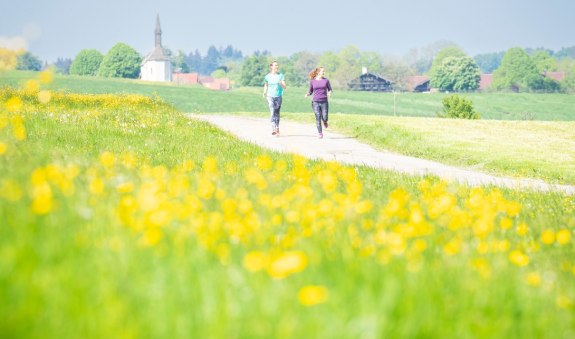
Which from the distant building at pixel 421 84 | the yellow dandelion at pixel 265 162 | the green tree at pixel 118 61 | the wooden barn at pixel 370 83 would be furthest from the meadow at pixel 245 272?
the distant building at pixel 421 84

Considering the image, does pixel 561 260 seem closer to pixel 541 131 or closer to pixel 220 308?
pixel 220 308

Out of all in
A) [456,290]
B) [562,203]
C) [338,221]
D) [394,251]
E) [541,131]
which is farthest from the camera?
[541,131]

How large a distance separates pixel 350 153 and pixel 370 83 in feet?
414

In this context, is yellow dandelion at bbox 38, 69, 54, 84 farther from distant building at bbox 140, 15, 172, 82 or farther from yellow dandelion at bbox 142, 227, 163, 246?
distant building at bbox 140, 15, 172, 82

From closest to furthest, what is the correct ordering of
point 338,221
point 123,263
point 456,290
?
1. point 123,263
2. point 456,290
3. point 338,221

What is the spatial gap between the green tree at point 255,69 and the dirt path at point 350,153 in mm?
127018

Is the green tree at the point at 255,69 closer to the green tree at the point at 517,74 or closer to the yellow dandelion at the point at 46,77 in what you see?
the green tree at the point at 517,74

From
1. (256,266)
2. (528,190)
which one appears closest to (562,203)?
(528,190)

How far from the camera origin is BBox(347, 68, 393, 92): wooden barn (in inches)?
5659

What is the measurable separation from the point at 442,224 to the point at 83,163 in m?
3.59

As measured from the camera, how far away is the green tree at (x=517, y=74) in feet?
494

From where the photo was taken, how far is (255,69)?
504 feet

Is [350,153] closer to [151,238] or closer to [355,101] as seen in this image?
[151,238]

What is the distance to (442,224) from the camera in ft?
18.2
